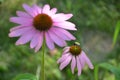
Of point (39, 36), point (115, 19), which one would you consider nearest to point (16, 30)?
point (39, 36)

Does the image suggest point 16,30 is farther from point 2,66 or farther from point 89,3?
point 89,3

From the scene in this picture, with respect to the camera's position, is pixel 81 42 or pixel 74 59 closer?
pixel 74 59

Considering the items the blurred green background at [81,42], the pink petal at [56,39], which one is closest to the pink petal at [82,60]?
the pink petal at [56,39]

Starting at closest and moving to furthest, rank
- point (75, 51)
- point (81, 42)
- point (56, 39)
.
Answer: point (56, 39) < point (75, 51) < point (81, 42)

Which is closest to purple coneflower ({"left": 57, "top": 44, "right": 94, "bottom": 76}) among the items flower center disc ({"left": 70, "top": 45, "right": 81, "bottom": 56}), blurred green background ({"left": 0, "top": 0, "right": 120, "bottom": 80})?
flower center disc ({"left": 70, "top": 45, "right": 81, "bottom": 56})

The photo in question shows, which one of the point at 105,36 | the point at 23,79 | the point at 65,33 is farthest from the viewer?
the point at 105,36

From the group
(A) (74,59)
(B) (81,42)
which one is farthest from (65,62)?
(B) (81,42)

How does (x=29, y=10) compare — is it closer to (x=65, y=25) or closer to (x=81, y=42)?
(x=65, y=25)
